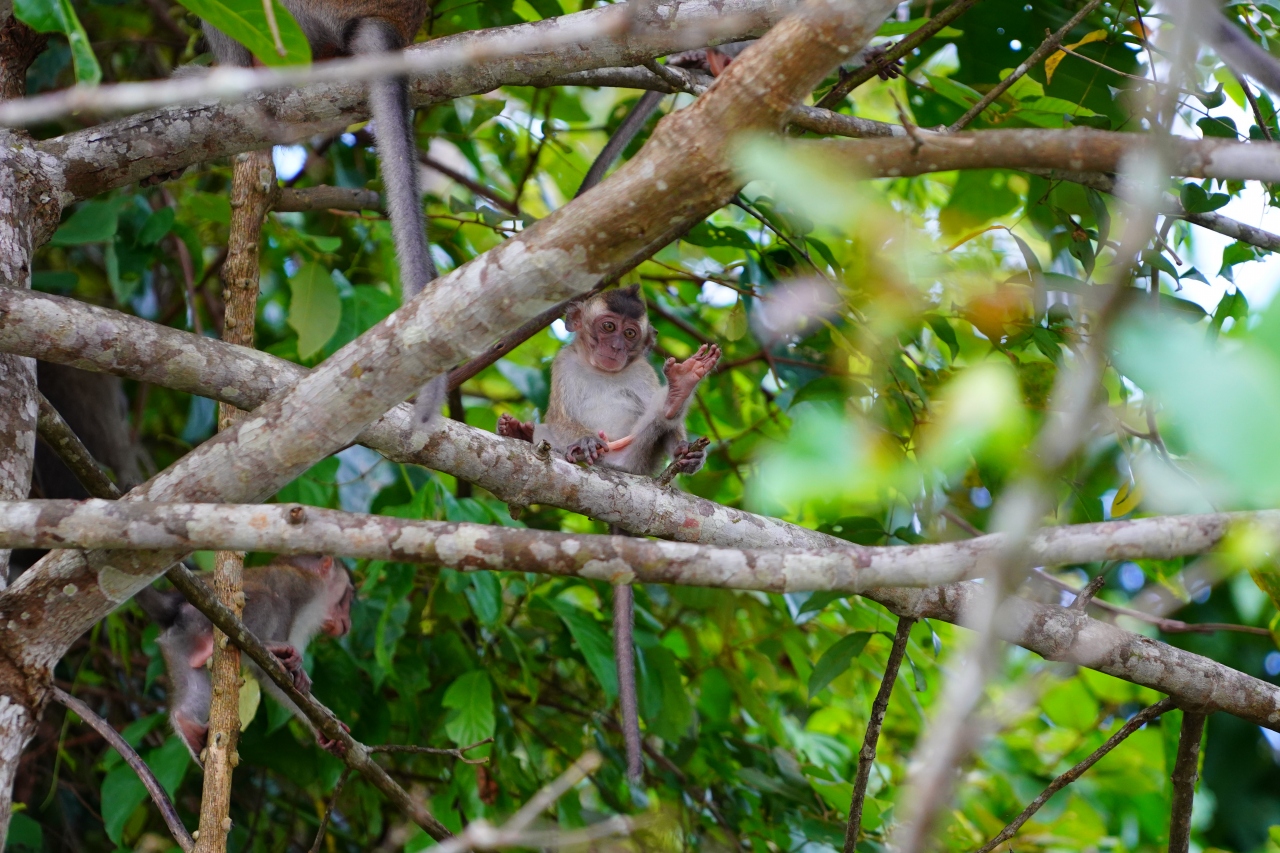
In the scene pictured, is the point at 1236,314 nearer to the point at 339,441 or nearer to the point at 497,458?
the point at 497,458

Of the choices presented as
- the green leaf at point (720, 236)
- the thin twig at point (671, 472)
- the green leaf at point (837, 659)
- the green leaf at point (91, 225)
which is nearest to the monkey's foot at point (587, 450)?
the thin twig at point (671, 472)

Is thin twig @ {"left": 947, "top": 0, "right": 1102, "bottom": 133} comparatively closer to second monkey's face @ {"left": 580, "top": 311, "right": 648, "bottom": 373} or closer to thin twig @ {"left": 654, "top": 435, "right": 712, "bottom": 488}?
thin twig @ {"left": 654, "top": 435, "right": 712, "bottom": 488}

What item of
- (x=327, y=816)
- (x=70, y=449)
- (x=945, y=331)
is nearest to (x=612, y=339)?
(x=945, y=331)

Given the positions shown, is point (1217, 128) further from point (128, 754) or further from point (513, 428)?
point (128, 754)

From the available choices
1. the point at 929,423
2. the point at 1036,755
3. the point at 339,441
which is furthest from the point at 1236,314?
the point at 1036,755

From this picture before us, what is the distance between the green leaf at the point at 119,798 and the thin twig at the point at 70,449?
1.17m

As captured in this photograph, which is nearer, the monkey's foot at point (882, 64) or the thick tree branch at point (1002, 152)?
the thick tree branch at point (1002, 152)

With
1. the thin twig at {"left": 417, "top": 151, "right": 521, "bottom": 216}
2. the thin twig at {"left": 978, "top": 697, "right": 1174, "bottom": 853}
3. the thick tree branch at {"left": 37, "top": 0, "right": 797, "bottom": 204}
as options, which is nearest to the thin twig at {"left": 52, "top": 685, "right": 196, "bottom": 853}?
the thick tree branch at {"left": 37, "top": 0, "right": 797, "bottom": 204}

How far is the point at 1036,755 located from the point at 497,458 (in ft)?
13.7

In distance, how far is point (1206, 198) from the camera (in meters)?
3.16

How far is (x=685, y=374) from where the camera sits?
3900mm

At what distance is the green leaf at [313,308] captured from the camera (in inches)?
152

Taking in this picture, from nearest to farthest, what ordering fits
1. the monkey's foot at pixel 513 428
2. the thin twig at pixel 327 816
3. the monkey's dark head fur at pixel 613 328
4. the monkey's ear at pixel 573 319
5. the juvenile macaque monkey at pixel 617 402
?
the thin twig at pixel 327 816 → the juvenile macaque monkey at pixel 617 402 → the monkey's foot at pixel 513 428 → the monkey's dark head fur at pixel 613 328 → the monkey's ear at pixel 573 319

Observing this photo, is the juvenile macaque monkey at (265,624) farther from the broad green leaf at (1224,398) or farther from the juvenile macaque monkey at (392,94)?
the broad green leaf at (1224,398)
